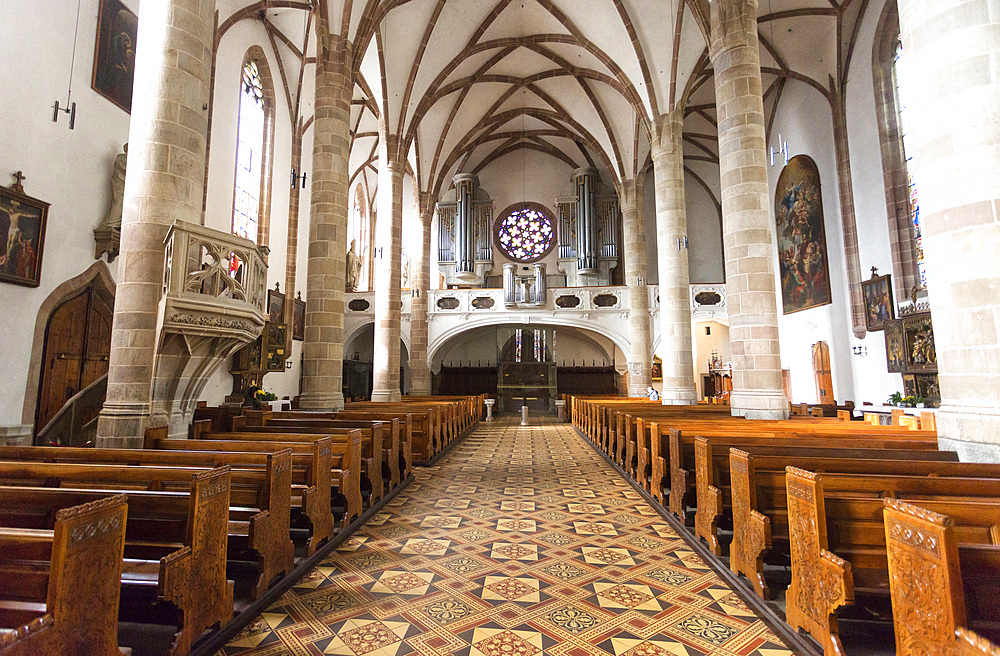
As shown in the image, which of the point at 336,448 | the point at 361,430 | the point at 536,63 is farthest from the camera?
the point at 536,63

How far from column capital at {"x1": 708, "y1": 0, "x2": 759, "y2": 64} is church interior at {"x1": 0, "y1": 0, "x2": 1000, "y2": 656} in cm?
5

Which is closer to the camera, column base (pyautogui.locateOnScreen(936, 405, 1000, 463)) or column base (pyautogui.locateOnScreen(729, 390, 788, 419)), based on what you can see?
column base (pyautogui.locateOnScreen(936, 405, 1000, 463))

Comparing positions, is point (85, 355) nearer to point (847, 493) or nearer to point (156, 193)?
point (156, 193)

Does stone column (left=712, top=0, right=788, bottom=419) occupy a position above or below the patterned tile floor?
above

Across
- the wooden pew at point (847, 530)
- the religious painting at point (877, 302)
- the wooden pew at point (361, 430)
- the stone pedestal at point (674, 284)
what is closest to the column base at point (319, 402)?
the wooden pew at point (361, 430)

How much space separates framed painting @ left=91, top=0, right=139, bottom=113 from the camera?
845 centimetres

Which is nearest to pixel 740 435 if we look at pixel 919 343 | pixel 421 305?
pixel 919 343

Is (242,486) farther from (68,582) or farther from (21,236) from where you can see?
(21,236)

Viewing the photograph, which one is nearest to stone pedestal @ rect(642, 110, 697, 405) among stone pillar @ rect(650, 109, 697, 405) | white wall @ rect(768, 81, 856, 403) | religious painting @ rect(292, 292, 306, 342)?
stone pillar @ rect(650, 109, 697, 405)

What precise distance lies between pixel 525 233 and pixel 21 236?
58.4ft

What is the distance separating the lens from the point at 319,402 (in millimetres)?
8461

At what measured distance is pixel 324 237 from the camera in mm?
8812

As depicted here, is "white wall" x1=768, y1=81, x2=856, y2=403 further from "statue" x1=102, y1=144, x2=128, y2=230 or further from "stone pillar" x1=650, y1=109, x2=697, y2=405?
"statue" x1=102, y1=144, x2=128, y2=230

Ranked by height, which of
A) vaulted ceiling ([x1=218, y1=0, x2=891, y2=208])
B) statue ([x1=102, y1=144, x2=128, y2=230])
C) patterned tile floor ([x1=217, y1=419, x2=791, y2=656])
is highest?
vaulted ceiling ([x1=218, y1=0, x2=891, y2=208])
